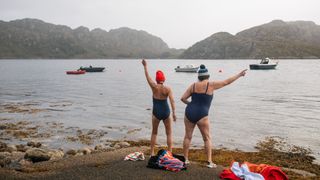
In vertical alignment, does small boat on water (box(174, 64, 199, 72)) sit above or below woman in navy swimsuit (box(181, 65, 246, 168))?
below

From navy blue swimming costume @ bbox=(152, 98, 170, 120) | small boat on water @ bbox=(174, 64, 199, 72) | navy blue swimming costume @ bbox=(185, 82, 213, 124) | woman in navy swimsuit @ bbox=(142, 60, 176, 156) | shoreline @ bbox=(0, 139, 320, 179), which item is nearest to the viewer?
shoreline @ bbox=(0, 139, 320, 179)

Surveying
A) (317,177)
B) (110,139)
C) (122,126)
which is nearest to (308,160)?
(317,177)

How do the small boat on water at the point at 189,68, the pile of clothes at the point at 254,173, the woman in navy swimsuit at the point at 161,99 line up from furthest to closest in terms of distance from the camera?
the small boat on water at the point at 189,68
the woman in navy swimsuit at the point at 161,99
the pile of clothes at the point at 254,173

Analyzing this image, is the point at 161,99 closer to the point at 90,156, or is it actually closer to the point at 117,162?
the point at 117,162

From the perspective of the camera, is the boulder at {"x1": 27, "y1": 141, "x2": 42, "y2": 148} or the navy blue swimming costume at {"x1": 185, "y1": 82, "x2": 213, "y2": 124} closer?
the navy blue swimming costume at {"x1": 185, "y1": 82, "x2": 213, "y2": 124}

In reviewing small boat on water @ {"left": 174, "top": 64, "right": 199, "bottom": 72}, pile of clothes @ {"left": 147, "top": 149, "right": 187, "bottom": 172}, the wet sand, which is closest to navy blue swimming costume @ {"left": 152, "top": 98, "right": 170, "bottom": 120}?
pile of clothes @ {"left": 147, "top": 149, "right": 187, "bottom": 172}

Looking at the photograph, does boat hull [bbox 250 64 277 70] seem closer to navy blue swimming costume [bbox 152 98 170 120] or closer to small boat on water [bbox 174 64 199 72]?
small boat on water [bbox 174 64 199 72]

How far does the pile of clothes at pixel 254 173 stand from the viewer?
28.9 ft

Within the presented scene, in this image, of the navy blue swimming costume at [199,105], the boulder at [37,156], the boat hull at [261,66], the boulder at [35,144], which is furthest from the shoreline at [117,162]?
the boat hull at [261,66]

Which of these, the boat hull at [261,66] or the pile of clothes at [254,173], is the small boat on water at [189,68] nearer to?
the boat hull at [261,66]

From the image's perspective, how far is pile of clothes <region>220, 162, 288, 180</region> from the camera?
28.9 feet

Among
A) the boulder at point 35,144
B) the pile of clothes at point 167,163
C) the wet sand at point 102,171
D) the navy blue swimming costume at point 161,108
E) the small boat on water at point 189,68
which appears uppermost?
the navy blue swimming costume at point 161,108

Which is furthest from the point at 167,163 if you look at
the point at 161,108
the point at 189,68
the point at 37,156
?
the point at 189,68

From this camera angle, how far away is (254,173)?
891cm
